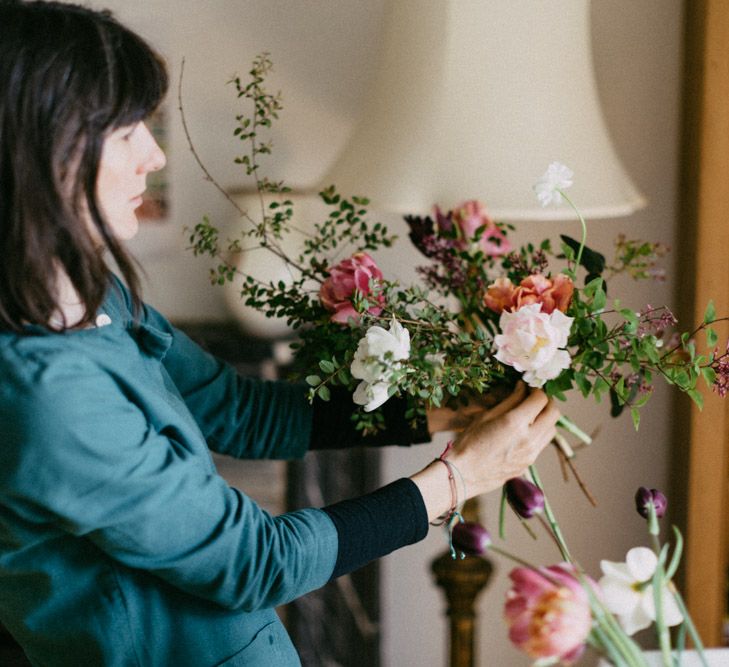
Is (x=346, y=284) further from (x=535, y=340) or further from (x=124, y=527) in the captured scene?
(x=124, y=527)

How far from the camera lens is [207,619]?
0.99 metres

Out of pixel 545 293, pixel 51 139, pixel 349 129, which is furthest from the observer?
pixel 349 129

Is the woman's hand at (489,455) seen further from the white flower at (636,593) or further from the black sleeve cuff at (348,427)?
the white flower at (636,593)

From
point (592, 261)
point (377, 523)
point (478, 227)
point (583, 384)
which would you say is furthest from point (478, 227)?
point (377, 523)

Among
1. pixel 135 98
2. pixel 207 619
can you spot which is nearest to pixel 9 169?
pixel 135 98

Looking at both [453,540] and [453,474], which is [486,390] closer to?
[453,474]

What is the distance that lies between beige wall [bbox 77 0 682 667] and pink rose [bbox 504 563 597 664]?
126cm

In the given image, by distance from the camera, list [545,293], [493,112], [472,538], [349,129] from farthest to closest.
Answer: [349,129], [493,112], [545,293], [472,538]

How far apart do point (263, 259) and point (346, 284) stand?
0.76 metres

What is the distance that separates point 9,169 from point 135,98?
0.14 metres

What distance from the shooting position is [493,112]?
134 centimetres

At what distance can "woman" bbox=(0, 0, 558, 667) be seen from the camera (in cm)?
A: 84

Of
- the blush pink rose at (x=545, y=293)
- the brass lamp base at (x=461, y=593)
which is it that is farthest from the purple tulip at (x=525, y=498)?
the brass lamp base at (x=461, y=593)

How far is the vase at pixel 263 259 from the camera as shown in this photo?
1812 millimetres
